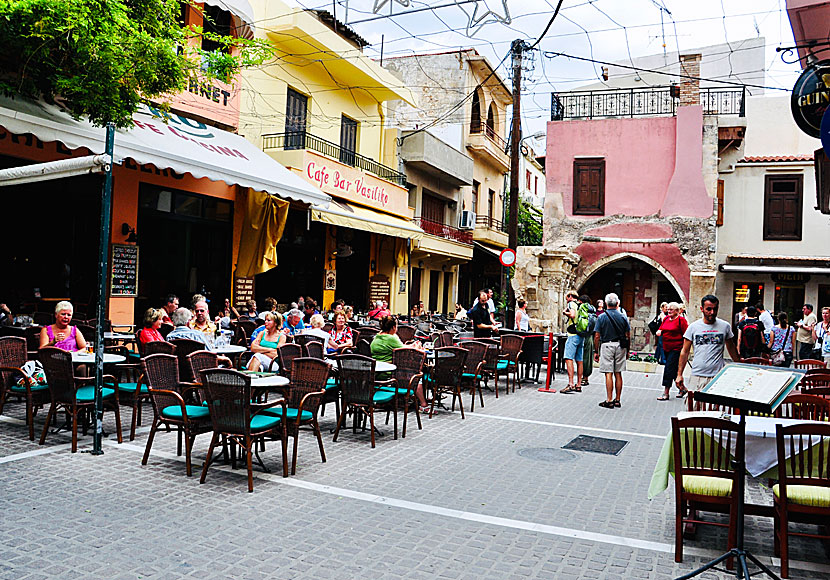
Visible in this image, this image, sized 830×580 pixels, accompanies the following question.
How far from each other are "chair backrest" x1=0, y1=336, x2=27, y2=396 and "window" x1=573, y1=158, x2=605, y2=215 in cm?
1858

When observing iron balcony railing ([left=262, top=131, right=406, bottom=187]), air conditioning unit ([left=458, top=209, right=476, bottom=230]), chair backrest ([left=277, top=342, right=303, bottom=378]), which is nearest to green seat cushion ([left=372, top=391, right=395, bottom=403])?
chair backrest ([left=277, top=342, right=303, bottom=378])

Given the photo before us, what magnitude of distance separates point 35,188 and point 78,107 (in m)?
3.70

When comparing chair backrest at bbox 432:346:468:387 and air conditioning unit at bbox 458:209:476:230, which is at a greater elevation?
air conditioning unit at bbox 458:209:476:230

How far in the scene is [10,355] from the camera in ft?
23.5

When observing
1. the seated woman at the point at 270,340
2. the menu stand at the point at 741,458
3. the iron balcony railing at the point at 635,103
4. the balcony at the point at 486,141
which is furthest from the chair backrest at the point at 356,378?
the balcony at the point at 486,141

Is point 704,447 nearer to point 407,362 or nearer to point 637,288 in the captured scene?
point 407,362

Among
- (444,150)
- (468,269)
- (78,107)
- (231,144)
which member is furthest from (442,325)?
(468,269)

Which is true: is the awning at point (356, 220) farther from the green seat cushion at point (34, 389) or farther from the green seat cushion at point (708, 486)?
the green seat cushion at point (708, 486)

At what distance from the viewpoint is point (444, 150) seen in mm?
25047

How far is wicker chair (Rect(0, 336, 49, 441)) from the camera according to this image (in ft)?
22.5

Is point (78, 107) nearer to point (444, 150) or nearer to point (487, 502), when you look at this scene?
point (487, 502)

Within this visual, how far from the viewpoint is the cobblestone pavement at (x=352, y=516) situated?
4.25m

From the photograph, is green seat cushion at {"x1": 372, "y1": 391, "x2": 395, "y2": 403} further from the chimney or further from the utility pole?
the chimney

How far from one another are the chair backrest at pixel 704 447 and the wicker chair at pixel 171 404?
400cm
